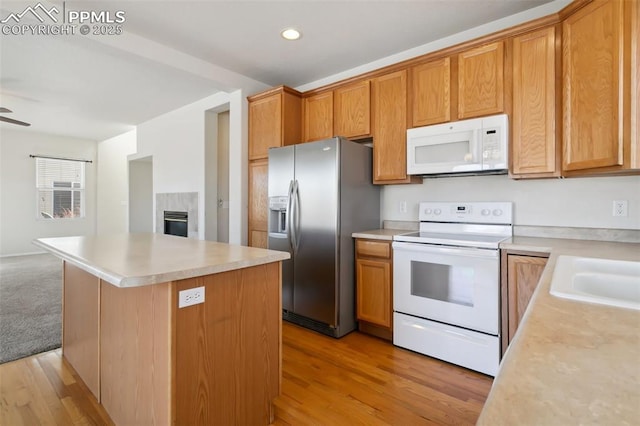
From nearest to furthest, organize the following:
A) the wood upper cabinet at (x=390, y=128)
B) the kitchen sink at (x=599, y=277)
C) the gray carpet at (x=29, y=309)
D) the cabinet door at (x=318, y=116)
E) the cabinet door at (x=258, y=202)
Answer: the kitchen sink at (x=599, y=277)
the gray carpet at (x=29, y=309)
the wood upper cabinet at (x=390, y=128)
the cabinet door at (x=318, y=116)
the cabinet door at (x=258, y=202)

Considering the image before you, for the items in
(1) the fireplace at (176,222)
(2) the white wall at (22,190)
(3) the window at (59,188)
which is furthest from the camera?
(3) the window at (59,188)

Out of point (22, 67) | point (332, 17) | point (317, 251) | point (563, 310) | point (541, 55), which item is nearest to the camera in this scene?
point (563, 310)

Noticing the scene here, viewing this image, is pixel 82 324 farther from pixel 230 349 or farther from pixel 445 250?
pixel 445 250

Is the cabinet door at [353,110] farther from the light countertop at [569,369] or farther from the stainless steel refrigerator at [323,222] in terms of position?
the light countertop at [569,369]

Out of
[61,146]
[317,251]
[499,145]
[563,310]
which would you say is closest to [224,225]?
[317,251]

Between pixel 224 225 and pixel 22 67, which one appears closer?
pixel 22 67

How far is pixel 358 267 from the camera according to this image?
2.93m

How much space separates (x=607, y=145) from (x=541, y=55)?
798mm

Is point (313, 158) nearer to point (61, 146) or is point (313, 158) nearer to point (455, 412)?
point (455, 412)

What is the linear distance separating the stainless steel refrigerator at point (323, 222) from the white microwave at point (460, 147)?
1.71ft

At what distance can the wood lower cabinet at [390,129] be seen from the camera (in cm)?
287

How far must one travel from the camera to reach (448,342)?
7.69 ft

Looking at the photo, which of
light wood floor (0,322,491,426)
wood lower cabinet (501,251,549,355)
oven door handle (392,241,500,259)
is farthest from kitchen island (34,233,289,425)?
wood lower cabinet (501,251,549,355)

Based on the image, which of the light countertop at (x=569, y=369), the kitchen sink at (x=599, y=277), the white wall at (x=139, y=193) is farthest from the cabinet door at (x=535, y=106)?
the white wall at (x=139, y=193)
